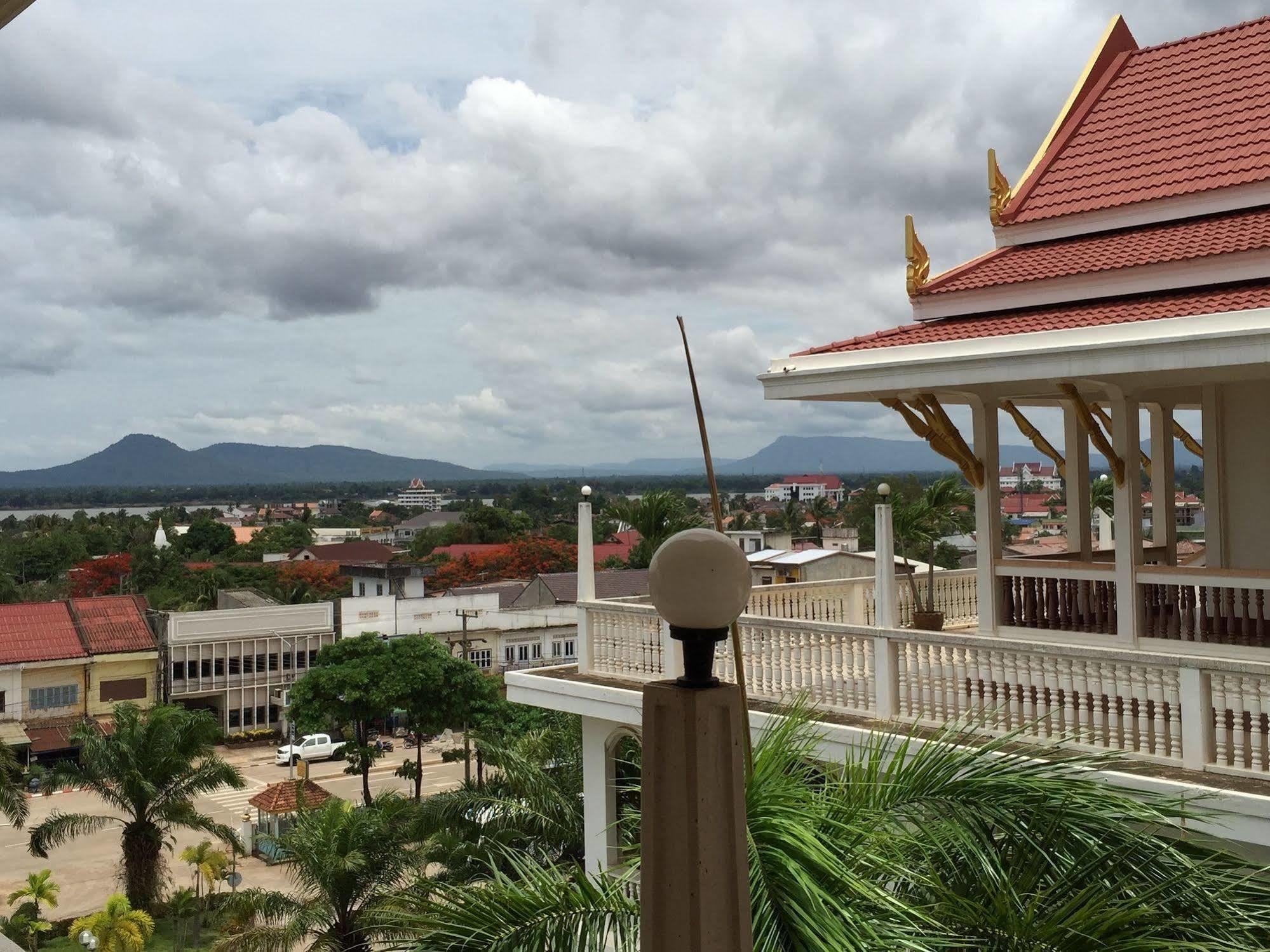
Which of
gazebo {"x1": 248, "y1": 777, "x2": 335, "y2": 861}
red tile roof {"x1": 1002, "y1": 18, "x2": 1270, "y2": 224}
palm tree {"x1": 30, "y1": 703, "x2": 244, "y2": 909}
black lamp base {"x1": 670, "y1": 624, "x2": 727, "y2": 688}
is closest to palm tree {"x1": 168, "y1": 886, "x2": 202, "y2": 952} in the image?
palm tree {"x1": 30, "y1": 703, "x2": 244, "y2": 909}

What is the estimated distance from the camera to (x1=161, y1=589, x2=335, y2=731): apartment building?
55938mm

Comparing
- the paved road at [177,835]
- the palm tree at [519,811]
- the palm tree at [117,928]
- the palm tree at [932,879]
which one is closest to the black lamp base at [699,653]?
the palm tree at [932,879]

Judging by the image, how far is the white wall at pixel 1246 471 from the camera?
31.1ft

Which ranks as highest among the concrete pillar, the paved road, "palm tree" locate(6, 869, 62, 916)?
the concrete pillar

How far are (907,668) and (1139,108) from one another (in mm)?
6238

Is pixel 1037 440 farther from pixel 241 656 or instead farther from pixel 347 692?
pixel 241 656

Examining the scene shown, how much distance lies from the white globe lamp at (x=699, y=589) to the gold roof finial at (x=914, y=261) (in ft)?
27.6

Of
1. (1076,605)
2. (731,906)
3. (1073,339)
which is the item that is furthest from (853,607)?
(731,906)

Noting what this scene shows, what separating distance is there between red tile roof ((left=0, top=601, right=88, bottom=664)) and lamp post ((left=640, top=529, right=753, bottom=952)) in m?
57.9

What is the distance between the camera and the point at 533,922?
4.64 meters

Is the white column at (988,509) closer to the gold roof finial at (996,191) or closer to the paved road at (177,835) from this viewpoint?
the gold roof finial at (996,191)

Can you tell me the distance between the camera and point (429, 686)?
42.1 m

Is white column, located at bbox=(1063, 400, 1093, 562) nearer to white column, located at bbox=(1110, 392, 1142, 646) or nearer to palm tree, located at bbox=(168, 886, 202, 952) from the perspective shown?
white column, located at bbox=(1110, 392, 1142, 646)

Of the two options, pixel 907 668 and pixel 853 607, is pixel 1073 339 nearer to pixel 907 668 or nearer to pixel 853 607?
pixel 907 668
